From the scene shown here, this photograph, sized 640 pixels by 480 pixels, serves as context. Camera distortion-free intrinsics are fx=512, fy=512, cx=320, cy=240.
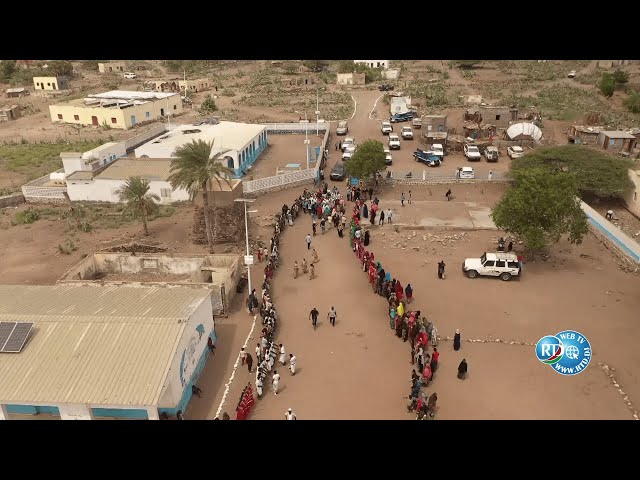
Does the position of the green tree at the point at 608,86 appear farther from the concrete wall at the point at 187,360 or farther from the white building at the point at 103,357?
the white building at the point at 103,357

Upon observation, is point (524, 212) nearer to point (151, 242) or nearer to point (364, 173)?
point (364, 173)

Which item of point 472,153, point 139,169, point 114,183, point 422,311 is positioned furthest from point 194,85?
point 422,311

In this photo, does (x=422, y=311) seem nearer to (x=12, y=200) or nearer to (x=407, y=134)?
(x=12, y=200)

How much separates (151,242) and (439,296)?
15552 millimetres

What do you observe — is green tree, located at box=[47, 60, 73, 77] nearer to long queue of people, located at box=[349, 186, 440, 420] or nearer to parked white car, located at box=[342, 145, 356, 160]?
parked white car, located at box=[342, 145, 356, 160]

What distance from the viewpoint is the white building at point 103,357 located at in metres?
14.0

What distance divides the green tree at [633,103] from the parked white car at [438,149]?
102 ft

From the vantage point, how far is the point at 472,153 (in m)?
41.2

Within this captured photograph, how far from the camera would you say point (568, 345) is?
8.26m

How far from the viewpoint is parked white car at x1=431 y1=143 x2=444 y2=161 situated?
133 feet

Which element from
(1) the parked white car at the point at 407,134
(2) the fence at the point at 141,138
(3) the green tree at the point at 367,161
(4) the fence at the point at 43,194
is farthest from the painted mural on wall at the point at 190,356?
(1) the parked white car at the point at 407,134

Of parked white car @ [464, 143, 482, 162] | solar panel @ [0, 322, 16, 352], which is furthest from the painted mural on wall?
parked white car @ [464, 143, 482, 162]

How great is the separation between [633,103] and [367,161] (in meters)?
43.4

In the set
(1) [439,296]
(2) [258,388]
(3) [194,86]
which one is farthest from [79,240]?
(3) [194,86]
